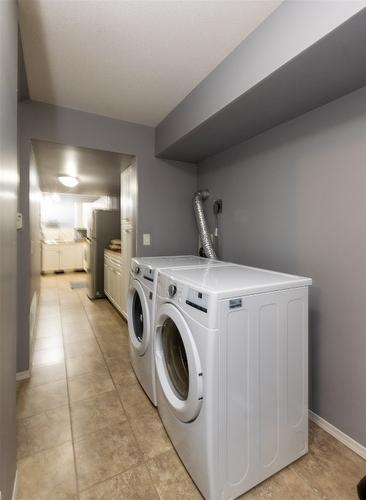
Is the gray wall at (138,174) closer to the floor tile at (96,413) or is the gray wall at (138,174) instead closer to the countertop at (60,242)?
the floor tile at (96,413)

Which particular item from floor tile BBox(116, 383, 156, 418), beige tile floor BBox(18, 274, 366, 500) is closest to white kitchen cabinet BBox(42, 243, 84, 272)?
beige tile floor BBox(18, 274, 366, 500)

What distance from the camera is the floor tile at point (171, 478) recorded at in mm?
1137

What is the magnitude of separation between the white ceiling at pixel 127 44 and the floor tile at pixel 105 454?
7.47 feet

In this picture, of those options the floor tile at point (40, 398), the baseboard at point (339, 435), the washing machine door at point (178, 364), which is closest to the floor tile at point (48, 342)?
the floor tile at point (40, 398)

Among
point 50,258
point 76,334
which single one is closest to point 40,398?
point 76,334

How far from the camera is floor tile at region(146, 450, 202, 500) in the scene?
114cm

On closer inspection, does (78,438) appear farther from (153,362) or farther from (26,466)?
(153,362)

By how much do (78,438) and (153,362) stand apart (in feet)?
1.90

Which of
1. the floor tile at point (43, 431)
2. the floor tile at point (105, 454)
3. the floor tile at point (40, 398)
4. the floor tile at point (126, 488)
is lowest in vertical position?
the floor tile at point (126, 488)

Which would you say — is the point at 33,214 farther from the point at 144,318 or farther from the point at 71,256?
the point at 71,256

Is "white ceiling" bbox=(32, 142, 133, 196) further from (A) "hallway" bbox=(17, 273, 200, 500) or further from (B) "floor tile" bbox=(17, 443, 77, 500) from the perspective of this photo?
(B) "floor tile" bbox=(17, 443, 77, 500)

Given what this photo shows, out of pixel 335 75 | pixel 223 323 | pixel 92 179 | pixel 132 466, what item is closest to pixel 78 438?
pixel 132 466

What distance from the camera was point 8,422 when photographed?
954mm

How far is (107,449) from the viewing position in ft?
4.52
